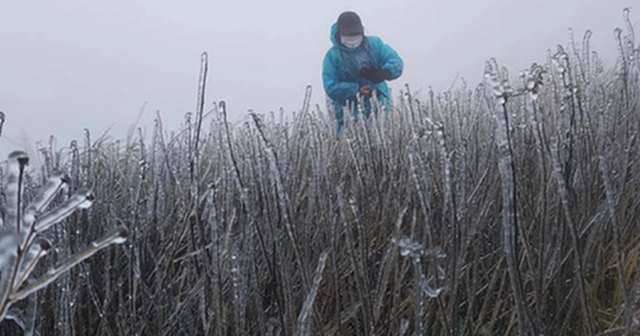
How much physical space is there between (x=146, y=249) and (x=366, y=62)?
3.75 metres

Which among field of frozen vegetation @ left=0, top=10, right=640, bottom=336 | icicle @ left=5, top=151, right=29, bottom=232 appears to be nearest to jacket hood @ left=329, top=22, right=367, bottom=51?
field of frozen vegetation @ left=0, top=10, right=640, bottom=336

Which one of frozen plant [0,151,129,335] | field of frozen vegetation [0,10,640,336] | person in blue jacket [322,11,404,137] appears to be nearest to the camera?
frozen plant [0,151,129,335]

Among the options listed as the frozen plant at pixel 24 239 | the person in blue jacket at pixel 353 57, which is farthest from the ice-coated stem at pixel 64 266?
the person in blue jacket at pixel 353 57

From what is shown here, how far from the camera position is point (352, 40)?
4.82m

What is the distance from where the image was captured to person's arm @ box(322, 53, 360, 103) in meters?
4.61

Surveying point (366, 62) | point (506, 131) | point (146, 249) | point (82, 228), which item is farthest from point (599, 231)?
point (366, 62)

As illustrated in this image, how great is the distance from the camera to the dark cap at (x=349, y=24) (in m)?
4.79

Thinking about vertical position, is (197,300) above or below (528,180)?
below

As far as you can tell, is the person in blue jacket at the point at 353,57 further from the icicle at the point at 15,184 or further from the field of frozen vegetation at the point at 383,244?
the icicle at the point at 15,184

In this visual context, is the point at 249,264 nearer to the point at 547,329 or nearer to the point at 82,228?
the point at 547,329

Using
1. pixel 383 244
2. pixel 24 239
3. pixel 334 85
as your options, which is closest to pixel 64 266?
pixel 24 239

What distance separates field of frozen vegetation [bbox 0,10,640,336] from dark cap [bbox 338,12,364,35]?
3.23 m

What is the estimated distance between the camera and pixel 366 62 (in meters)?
4.86

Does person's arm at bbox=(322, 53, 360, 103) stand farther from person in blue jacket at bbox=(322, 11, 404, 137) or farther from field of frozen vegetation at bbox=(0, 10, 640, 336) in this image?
field of frozen vegetation at bbox=(0, 10, 640, 336)
